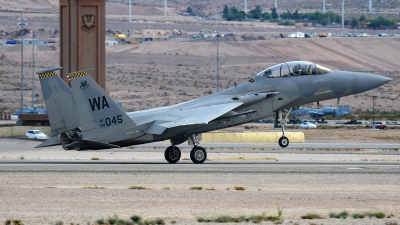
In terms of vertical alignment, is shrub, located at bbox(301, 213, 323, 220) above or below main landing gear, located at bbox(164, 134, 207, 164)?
below

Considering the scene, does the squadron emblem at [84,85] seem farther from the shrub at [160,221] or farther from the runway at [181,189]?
the shrub at [160,221]

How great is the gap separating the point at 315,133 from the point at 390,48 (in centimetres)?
8182

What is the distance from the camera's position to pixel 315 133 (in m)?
59.7

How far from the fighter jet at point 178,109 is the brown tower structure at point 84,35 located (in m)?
18.6

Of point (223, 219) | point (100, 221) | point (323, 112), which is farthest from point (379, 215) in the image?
point (323, 112)

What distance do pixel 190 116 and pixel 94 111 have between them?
12.6 ft

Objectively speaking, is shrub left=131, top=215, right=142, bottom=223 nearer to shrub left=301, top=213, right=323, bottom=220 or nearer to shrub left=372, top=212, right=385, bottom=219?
shrub left=301, top=213, right=323, bottom=220

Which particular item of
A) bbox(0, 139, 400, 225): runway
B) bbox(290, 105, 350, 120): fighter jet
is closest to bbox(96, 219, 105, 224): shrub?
bbox(0, 139, 400, 225): runway

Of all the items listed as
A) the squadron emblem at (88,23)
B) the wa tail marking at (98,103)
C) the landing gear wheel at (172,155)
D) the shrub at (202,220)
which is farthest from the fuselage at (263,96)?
the squadron emblem at (88,23)

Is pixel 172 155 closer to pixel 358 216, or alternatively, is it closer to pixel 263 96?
pixel 263 96

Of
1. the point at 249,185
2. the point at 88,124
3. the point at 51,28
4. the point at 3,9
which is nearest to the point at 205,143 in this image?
the point at 88,124

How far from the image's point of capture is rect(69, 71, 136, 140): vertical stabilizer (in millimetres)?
28344

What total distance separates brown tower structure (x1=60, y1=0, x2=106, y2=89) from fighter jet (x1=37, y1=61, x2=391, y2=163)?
61.1 feet

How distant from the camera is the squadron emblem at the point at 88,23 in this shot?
48.2 meters
